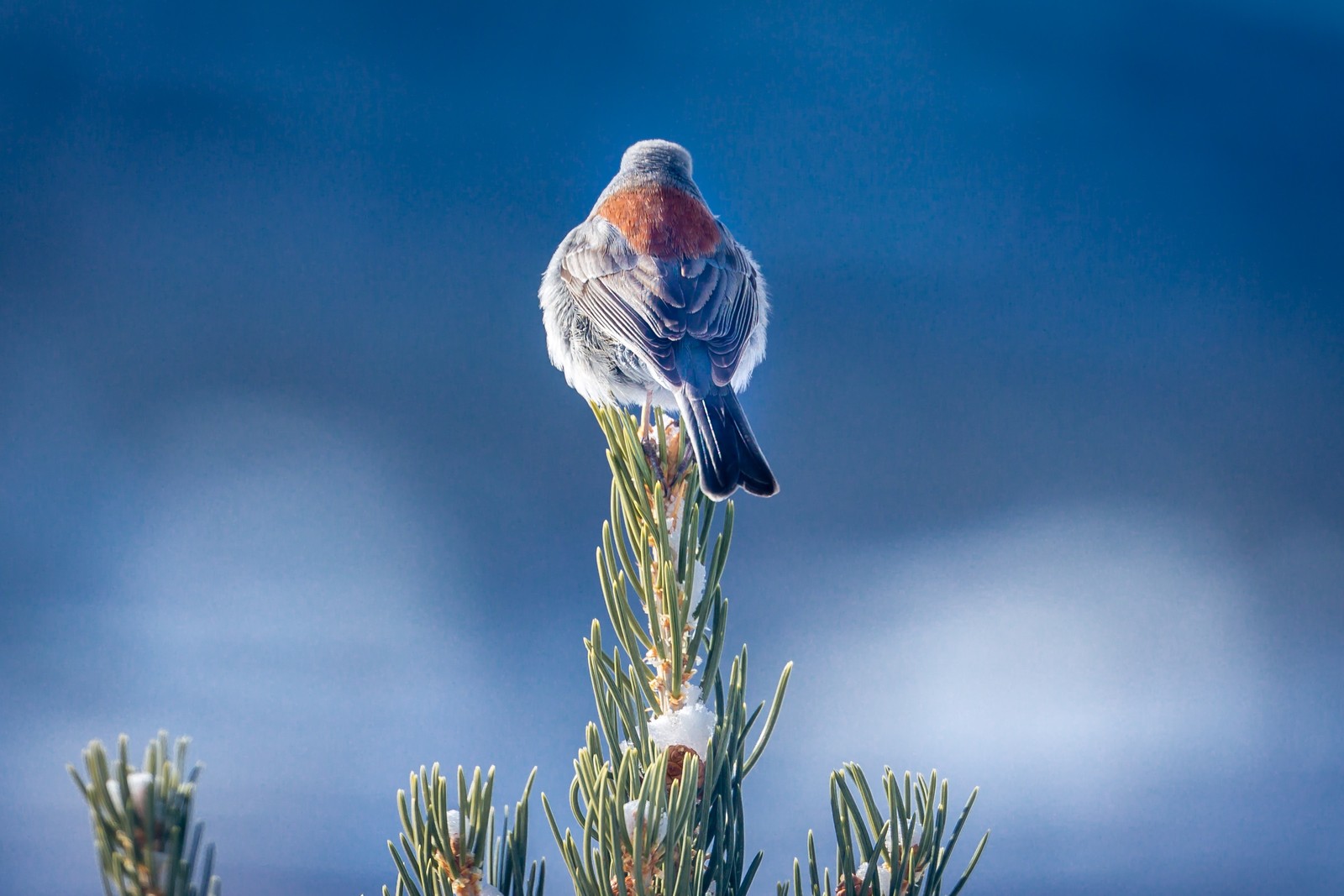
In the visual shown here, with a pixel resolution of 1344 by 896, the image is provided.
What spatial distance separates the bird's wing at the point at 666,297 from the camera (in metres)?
1.35

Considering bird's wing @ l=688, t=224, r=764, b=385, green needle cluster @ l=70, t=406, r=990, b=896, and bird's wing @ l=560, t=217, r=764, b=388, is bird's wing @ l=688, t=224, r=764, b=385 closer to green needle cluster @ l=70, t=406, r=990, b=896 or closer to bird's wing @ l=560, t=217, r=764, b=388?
bird's wing @ l=560, t=217, r=764, b=388

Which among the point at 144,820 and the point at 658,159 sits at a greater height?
the point at 658,159

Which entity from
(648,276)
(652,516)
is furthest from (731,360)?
(652,516)

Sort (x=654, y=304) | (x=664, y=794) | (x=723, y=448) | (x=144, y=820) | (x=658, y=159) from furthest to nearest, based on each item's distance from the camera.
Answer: (x=658, y=159) < (x=654, y=304) < (x=723, y=448) < (x=664, y=794) < (x=144, y=820)

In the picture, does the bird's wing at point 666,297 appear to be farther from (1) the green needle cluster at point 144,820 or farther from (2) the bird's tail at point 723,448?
(1) the green needle cluster at point 144,820

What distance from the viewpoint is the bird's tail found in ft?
2.67

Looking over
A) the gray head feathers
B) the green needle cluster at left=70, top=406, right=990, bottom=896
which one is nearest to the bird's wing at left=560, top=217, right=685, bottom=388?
the gray head feathers

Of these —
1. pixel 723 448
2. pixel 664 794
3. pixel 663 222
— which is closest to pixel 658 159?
pixel 663 222

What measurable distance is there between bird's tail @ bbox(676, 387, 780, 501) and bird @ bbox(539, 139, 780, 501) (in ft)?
0.06

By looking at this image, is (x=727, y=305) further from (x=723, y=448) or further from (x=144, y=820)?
(x=144, y=820)

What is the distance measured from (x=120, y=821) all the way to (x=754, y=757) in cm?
40

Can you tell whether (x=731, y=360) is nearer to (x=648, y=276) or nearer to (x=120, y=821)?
(x=648, y=276)

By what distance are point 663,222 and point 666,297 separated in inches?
8.7

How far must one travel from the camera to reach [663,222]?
160 centimetres
